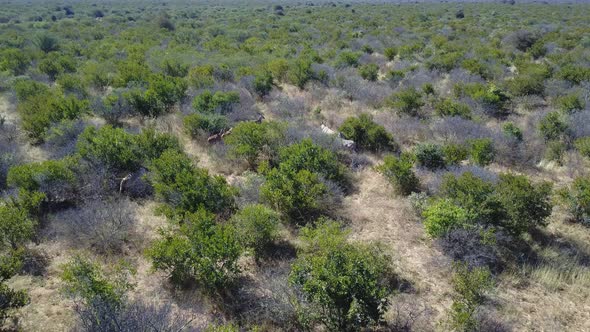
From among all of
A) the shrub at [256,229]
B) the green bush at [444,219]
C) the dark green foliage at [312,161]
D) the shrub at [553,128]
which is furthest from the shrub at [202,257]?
the shrub at [553,128]

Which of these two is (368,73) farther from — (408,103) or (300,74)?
(408,103)

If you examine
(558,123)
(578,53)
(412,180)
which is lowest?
(412,180)

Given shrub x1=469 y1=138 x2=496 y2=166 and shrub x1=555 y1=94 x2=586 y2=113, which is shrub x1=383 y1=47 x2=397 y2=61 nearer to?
shrub x1=555 y1=94 x2=586 y2=113

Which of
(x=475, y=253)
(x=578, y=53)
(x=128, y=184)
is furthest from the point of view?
(x=578, y=53)

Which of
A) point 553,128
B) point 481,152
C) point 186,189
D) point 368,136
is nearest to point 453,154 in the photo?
point 481,152

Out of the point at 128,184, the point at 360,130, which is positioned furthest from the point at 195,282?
the point at 360,130

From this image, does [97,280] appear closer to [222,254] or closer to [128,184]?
[222,254]
